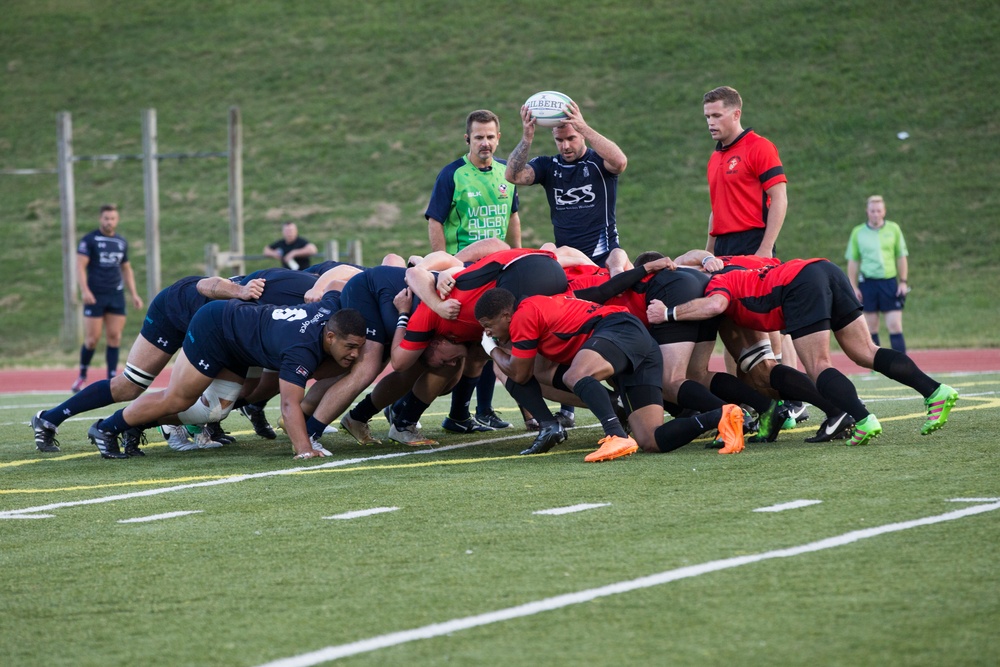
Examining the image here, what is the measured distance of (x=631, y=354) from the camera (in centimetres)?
763

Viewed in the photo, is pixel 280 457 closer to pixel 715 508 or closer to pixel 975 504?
pixel 715 508

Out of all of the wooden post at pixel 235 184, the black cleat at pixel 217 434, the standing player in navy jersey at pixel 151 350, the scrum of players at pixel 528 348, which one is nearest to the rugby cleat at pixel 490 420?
the scrum of players at pixel 528 348

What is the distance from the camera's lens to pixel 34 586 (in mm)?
4719

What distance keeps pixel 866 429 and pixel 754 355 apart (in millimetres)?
1233

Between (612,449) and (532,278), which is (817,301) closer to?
(612,449)

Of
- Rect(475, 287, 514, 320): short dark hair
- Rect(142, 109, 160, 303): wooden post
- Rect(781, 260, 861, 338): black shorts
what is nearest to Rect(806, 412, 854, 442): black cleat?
Rect(781, 260, 861, 338): black shorts

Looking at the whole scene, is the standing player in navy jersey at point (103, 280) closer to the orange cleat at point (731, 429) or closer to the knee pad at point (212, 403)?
the knee pad at point (212, 403)

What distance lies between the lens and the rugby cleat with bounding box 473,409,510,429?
400 inches

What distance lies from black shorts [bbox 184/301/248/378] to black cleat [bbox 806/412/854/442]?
3.85 meters

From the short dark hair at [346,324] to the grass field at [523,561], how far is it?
0.84 m

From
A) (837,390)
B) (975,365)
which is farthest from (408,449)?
(975,365)

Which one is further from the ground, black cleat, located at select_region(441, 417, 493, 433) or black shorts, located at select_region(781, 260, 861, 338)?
black shorts, located at select_region(781, 260, 861, 338)

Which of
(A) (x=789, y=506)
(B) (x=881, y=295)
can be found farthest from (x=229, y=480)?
(B) (x=881, y=295)

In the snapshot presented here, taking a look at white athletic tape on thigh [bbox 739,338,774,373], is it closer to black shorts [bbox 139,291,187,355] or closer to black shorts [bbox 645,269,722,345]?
black shorts [bbox 645,269,722,345]
